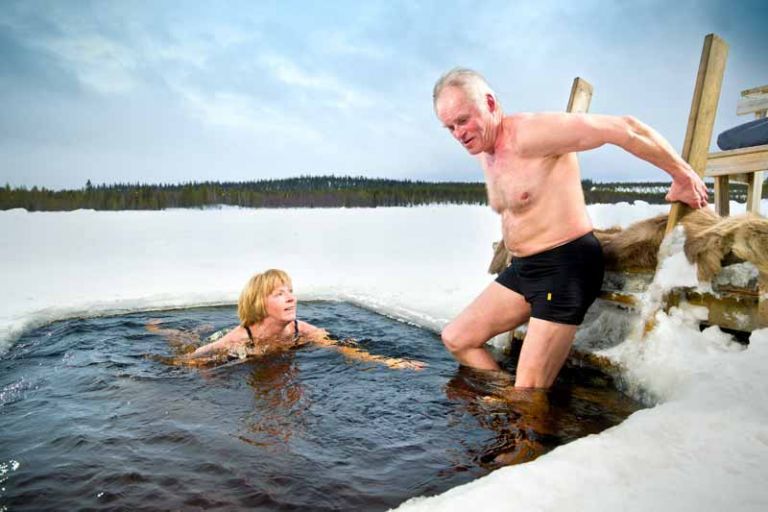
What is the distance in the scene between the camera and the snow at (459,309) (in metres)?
1.69

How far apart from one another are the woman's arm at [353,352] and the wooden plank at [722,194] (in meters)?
3.80

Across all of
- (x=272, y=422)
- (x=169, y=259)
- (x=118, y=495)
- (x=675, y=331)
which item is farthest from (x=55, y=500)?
(x=169, y=259)

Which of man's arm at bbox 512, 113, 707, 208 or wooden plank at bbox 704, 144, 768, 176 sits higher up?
wooden plank at bbox 704, 144, 768, 176

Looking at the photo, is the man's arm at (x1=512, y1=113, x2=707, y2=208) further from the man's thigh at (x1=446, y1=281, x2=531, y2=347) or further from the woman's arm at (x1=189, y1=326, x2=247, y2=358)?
the woman's arm at (x1=189, y1=326, x2=247, y2=358)

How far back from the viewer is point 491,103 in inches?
125

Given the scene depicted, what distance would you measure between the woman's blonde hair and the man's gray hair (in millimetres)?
2220

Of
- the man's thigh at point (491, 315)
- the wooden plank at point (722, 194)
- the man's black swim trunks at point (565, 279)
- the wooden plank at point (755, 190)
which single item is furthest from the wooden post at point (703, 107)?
the wooden plank at point (722, 194)

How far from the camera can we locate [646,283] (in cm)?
333

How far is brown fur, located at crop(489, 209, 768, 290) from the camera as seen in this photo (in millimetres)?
2756

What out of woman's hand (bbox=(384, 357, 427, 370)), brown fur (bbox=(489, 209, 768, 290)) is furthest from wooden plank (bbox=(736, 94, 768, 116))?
woman's hand (bbox=(384, 357, 427, 370))

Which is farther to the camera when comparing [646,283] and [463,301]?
[463,301]

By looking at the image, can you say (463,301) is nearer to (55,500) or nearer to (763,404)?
(763,404)

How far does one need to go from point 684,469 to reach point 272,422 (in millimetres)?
2087

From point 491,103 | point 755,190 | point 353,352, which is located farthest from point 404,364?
point 755,190
